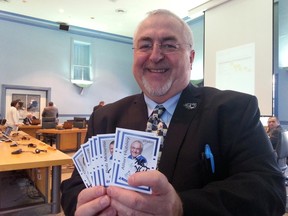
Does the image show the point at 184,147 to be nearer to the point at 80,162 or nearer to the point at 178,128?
the point at 178,128

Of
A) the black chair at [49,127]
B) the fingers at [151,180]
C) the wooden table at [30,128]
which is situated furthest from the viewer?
the wooden table at [30,128]

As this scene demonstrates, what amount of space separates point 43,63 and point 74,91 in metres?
1.59

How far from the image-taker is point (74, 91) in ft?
34.1

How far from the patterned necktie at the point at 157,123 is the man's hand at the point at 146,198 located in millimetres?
412

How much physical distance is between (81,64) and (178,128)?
401 inches

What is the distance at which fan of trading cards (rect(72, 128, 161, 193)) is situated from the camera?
68 centimetres

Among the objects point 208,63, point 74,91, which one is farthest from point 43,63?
point 208,63

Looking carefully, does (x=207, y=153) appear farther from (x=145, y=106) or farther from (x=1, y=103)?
(x=1, y=103)

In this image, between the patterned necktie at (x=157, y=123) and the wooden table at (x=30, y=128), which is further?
the wooden table at (x=30, y=128)

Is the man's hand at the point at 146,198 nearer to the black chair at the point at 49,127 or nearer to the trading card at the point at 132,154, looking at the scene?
the trading card at the point at 132,154

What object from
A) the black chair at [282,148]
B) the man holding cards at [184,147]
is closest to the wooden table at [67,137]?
the black chair at [282,148]

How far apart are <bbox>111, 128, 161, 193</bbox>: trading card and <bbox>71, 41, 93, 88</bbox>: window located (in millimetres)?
10003

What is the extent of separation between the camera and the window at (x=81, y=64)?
10.4 meters

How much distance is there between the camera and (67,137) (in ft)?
22.2
